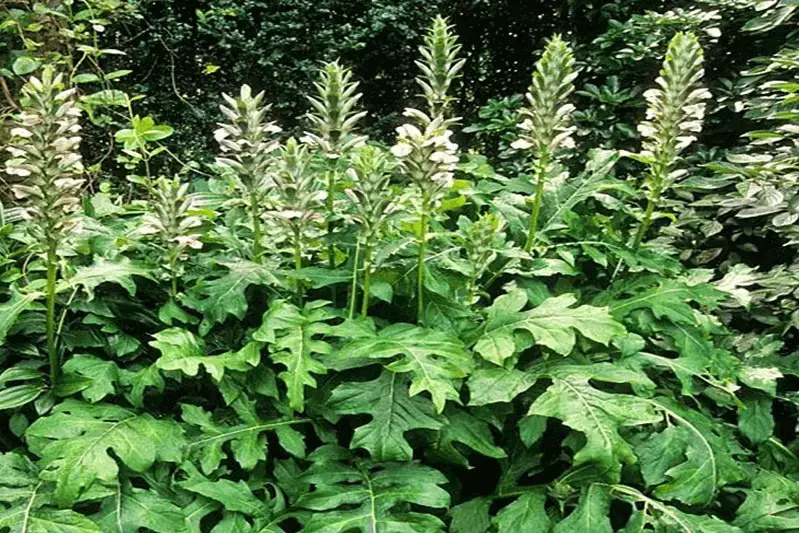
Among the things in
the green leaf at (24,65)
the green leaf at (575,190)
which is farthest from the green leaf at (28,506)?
the green leaf at (24,65)

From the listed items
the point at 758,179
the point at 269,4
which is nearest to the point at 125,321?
the point at 758,179

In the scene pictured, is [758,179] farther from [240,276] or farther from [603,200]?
[240,276]

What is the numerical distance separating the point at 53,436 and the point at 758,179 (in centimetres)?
293

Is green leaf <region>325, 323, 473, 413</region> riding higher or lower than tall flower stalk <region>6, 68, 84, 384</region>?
lower

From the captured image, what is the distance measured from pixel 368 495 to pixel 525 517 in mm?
464

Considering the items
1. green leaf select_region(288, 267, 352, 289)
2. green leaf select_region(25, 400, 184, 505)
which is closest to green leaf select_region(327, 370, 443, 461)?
green leaf select_region(288, 267, 352, 289)

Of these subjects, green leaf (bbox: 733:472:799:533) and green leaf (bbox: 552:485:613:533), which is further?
green leaf (bbox: 733:472:799:533)

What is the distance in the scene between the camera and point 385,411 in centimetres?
217

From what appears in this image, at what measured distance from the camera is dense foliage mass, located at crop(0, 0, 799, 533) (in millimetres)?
2084

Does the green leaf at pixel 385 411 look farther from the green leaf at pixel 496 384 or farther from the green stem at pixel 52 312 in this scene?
the green stem at pixel 52 312

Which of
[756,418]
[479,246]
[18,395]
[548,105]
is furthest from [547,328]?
[18,395]

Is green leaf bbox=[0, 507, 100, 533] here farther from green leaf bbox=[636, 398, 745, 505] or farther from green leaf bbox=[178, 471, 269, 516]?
green leaf bbox=[636, 398, 745, 505]

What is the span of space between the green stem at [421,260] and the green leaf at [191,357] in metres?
0.58

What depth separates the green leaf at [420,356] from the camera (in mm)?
2057
